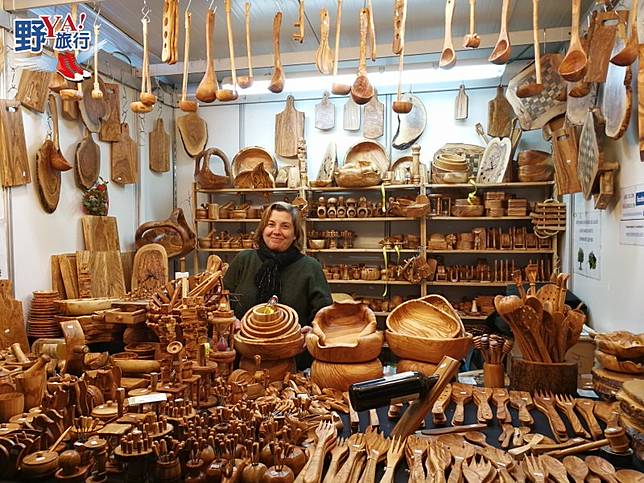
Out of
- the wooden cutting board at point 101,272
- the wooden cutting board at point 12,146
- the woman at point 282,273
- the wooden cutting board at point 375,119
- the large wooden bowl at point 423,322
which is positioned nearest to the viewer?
the large wooden bowl at point 423,322

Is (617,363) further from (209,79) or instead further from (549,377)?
(209,79)

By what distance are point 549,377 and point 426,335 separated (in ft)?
1.53

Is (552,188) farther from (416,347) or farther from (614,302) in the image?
(416,347)

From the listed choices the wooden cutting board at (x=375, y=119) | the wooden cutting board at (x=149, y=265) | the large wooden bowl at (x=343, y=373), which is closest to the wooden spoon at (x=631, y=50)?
the large wooden bowl at (x=343, y=373)

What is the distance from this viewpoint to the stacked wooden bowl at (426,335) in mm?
1773

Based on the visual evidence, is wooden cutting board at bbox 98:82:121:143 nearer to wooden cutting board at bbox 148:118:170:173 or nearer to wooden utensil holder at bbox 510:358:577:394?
wooden cutting board at bbox 148:118:170:173

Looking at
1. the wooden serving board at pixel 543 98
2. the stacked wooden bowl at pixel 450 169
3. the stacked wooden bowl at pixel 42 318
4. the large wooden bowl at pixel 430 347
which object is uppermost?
the wooden serving board at pixel 543 98

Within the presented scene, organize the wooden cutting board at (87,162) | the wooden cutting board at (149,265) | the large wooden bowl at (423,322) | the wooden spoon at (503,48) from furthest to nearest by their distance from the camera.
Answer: the wooden cutting board at (149,265) < the wooden cutting board at (87,162) < the wooden spoon at (503,48) < the large wooden bowl at (423,322)

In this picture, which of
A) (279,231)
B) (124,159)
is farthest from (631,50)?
(124,159)

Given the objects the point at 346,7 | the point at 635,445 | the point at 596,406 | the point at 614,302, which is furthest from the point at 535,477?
the point at 346,7

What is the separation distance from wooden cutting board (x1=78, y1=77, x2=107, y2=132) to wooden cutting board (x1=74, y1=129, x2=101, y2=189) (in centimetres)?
9

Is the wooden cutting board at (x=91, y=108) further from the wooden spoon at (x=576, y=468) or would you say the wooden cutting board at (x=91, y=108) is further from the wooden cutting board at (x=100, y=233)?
the wooden spoon at (x=576, y=468)

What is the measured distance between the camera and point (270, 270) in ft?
9.82

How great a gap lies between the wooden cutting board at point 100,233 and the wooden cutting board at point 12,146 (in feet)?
2.67
